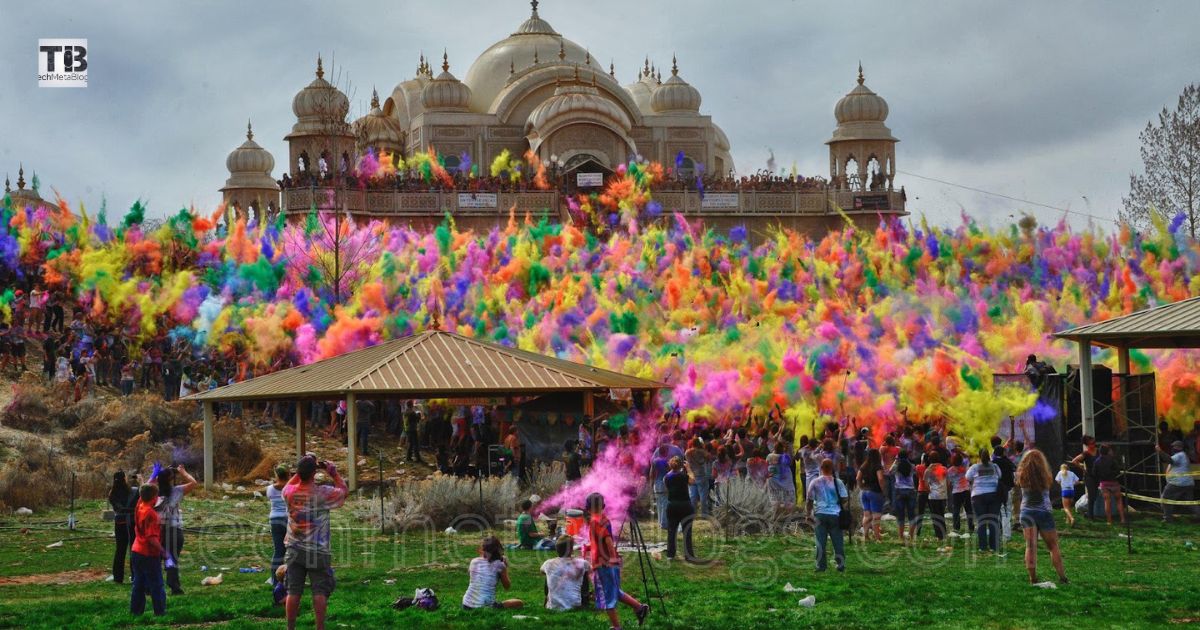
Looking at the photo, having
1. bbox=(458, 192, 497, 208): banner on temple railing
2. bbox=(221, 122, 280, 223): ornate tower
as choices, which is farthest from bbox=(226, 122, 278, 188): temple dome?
bbox=(458, 192, 497, 208): banner on temple railing

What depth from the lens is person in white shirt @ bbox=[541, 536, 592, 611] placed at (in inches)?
503

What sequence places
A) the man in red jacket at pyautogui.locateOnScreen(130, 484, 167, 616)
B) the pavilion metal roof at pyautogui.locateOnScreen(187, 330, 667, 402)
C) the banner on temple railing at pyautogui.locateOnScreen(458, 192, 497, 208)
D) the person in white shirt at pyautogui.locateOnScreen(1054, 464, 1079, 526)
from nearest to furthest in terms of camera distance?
the man in red jacket at pyautogui.locateOnScreen(130, 484, 167, 616) → the person in white shirt at pyautogui.locateOnScreen(1054, 464, 1079, 526) → the pavilion metal roof at pyautogui.locateOnScreen(187, 330, 667, 402) → the banner on temple railing at pyautogui.locateOnScreen(458, 192, 497, 208)

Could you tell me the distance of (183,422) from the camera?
93.3 ft

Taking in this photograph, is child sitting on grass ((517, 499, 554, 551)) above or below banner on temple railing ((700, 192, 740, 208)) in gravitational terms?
below

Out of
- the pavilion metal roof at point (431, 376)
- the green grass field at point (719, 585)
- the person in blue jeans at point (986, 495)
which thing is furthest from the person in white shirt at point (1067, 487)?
the pavilion metal roof at point (431, 376)

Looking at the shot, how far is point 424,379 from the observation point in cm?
2320

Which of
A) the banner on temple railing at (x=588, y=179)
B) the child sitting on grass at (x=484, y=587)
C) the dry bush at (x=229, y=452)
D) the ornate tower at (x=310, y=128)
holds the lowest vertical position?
the child sitting on grass at (x=484, y=587)

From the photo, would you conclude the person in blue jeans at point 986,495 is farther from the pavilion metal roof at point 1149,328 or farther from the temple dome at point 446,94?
the temple dome at point 446,94

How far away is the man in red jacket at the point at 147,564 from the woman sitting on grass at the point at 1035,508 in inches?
296

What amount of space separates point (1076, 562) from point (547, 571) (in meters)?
6.19

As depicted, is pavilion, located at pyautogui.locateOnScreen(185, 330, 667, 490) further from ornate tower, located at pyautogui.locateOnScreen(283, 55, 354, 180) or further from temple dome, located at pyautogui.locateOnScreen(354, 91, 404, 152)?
temple dome, located at pyautogui.locateOnScreen(354, 91, 404, 152)

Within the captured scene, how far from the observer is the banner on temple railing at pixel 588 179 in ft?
163

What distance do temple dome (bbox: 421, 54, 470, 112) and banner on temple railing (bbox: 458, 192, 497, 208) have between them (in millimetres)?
12008

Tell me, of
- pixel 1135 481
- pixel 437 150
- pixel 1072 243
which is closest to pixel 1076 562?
pixel 1135 481
